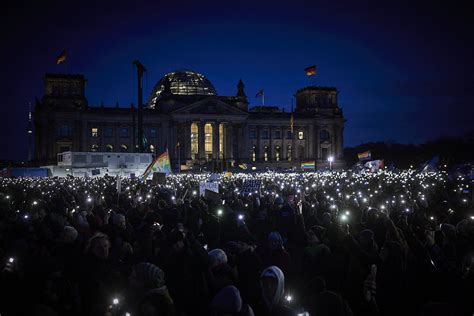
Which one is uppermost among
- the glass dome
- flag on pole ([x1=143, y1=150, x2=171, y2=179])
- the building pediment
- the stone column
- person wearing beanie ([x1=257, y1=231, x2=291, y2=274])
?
the glass dome

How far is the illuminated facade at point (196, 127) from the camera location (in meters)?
88.0

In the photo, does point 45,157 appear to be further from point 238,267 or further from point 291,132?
point 238,267

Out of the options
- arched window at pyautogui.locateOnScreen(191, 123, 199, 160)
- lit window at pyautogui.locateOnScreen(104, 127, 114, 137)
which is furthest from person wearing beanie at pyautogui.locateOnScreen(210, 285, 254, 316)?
lit window at pyautogui.locateOnScreen(104, 127, 114, 137)

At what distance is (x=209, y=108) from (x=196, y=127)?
6496 millimetres

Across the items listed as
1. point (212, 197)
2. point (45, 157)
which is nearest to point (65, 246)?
point (212, 197)

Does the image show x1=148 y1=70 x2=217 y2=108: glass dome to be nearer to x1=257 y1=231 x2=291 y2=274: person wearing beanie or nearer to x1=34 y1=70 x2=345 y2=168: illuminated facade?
x1=34 y1=70 x2=345 y2=168: illuminated facade

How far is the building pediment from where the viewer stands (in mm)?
91125

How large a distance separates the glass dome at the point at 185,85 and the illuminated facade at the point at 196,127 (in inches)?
10.2

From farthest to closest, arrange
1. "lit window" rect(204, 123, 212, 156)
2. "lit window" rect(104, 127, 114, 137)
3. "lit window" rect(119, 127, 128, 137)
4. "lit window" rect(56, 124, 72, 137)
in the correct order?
1. "lit window" rect(204, 123, 212, 156)
2. "lit window" rect(119, 127, 128, 137)
3. "lit window" rect(104, 127, 114, 137)
4. "lit window" rect(56, 124, 72, 137)

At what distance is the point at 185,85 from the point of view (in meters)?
108

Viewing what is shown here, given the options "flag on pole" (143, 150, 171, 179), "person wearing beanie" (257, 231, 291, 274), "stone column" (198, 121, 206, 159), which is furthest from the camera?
"stone column" (198, 121, 206, 159)

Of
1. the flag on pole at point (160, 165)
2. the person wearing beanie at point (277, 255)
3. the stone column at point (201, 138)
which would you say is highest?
the stone column at point (201, 138)

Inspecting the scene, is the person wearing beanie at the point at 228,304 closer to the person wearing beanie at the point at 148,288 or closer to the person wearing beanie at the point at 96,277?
the person wearing beanie at the point at 148,288

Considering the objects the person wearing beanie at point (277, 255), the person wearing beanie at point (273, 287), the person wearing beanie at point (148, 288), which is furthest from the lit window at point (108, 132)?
the person wearing beanie at point (273, 287)
